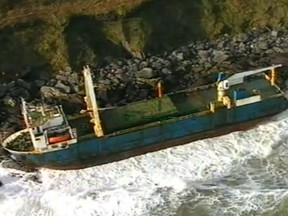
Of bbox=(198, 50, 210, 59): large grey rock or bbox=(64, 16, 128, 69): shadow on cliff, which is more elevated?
bbox=(64, 16, 128, 69): shadow on cliff

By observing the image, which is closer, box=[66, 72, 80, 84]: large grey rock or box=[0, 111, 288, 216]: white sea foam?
box=[0, 111, 288, 216]: white sea foam

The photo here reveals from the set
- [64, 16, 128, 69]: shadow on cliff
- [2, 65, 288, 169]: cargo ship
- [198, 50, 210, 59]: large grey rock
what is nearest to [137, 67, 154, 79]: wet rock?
[64, 16, 128, 69]: shadow on cliff

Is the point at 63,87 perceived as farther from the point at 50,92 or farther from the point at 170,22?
the point at 170,22

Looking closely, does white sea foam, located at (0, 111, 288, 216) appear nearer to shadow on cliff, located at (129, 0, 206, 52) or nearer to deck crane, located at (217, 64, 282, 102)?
deck crane, located at (217, 64, 282, 102)

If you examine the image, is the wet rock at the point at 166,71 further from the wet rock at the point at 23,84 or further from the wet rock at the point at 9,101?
the wet rock at the point at 9,101

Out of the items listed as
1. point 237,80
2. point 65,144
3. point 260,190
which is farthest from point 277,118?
point 65,144

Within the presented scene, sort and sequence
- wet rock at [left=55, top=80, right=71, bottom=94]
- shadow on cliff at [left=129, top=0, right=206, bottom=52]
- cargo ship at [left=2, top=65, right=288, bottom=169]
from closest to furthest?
1. cargo ship at [left=2, top=65, right=288, bottom=169]
2. wet rock at [left=55, top=80, right=71, bottom=94]
3. shadow on cliff at [left=129, top=0, right=206, bottom=52]
